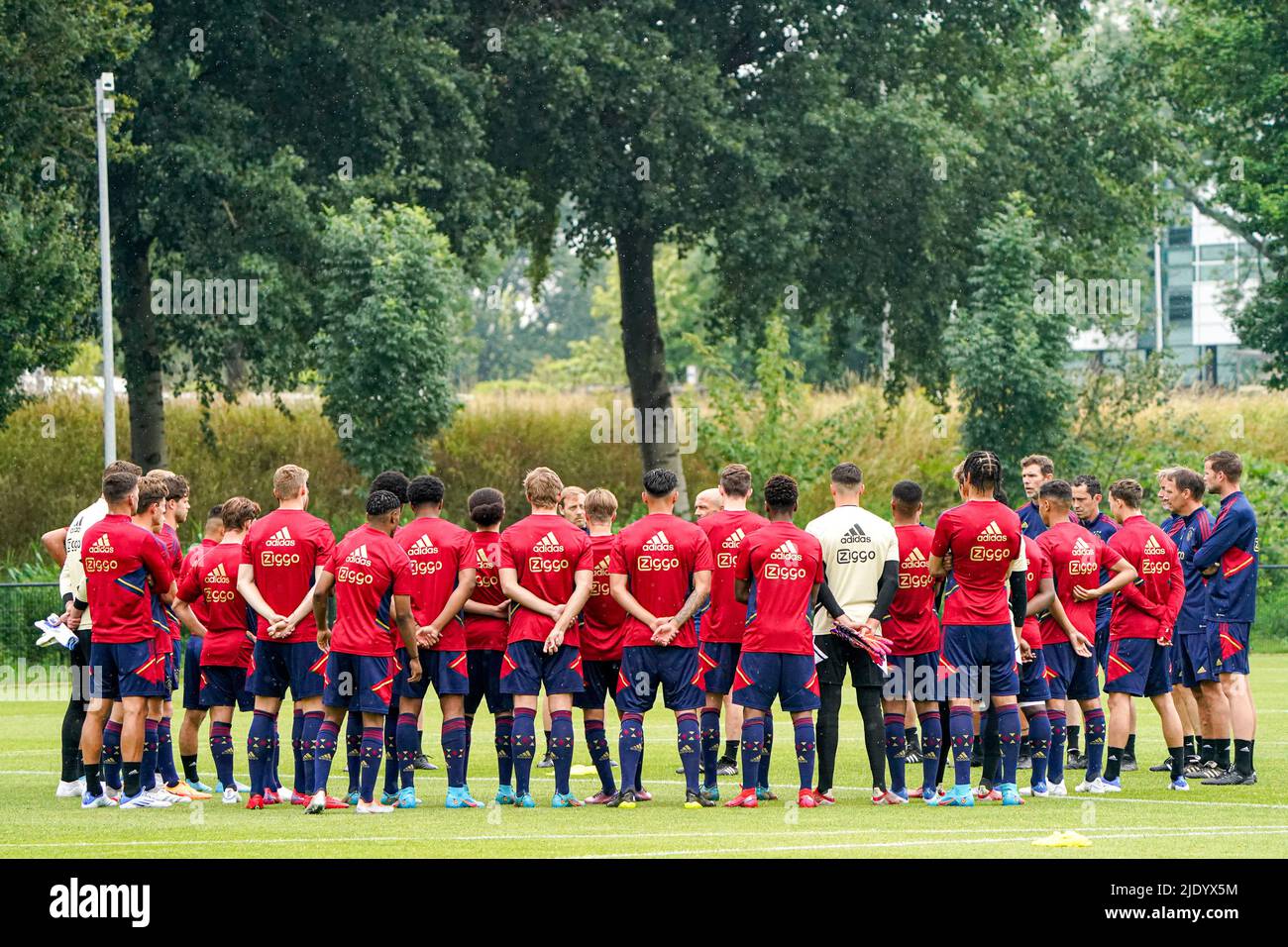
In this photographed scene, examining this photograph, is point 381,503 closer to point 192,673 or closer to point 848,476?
point 192,673

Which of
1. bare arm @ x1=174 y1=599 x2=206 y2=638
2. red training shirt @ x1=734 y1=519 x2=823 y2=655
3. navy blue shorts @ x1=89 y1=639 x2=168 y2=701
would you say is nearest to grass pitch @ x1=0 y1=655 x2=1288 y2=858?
navy blue shorts @ x1=89 y1=639 x2=168 y2=701

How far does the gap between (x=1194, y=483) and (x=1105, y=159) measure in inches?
1039

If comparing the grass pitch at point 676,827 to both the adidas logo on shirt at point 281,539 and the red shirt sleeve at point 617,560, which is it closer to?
the red shirt sleeve at point 617,560

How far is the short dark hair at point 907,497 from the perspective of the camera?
508 inches

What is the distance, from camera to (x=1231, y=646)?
14.3 meters

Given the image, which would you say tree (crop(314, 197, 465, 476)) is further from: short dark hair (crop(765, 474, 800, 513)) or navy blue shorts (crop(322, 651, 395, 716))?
short dark hair (crop(765, 474, 800, 513))

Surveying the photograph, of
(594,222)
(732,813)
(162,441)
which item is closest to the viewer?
(732,813)

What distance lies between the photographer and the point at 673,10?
37.9 m

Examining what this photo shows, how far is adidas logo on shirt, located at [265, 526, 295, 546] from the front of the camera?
12.7 metres

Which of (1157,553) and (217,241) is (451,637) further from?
(217,241)

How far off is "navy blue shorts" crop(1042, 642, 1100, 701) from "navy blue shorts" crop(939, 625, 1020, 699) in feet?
3.95

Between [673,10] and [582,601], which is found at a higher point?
[673,10]

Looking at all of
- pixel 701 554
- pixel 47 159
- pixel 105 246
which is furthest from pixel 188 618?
pixel 47 159
